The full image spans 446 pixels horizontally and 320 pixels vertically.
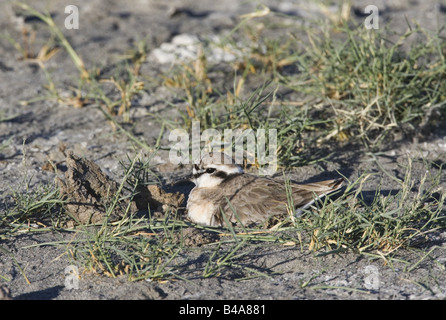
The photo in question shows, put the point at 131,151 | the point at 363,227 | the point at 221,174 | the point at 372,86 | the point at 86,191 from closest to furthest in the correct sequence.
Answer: the point at 363,227 → the point at 86,191 → the point at 221,174 → the point at 372,86 → the point at 131,151

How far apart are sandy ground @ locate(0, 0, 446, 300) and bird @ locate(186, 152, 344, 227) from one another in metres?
0.41

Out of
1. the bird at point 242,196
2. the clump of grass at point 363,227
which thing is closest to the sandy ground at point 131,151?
the clump of grass at point 363,227

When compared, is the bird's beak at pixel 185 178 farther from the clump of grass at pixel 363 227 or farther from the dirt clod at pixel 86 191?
the clump of grass at pixel 363 227

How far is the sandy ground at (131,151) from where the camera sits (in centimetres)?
377

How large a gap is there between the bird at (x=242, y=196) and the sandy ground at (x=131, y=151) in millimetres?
407

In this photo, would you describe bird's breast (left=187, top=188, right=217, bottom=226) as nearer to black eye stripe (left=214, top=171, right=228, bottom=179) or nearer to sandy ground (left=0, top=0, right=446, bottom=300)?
black eye stripe (left=214, top=171, right=228, bottom=179)

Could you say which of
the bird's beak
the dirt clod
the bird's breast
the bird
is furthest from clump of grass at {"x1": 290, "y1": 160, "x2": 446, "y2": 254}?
the dirt clod

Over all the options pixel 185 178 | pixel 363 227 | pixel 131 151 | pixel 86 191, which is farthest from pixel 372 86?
pixel 86 191

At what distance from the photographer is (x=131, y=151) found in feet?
18.6

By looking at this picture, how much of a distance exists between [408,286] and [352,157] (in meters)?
1.89

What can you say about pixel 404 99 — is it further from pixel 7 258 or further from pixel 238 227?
pixel 7 258

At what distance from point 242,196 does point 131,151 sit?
139 centimetres

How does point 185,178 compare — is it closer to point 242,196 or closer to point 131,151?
point 242,196

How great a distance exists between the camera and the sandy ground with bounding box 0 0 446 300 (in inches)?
148
